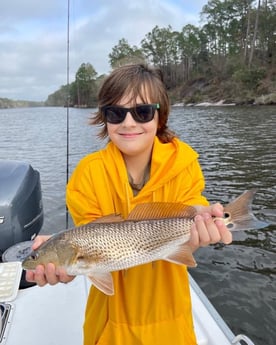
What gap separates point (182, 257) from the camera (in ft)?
6.24

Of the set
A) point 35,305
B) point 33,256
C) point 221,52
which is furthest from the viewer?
point 221,52

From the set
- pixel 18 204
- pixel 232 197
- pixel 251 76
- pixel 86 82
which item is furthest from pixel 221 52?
pixel 18 204

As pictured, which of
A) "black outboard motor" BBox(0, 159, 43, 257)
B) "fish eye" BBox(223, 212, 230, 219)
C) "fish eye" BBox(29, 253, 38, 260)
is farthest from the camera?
"black outboard motor" BBox(0, 159, 43, 257)

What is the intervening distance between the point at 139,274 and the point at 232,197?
24.2 feet

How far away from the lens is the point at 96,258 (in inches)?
76.0

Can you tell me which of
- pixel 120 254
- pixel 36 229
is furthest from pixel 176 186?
pixel 36 229

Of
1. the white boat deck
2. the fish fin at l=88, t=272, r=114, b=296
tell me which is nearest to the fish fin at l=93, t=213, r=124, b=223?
the fish fin at l=88, t=272, r=114, b=296

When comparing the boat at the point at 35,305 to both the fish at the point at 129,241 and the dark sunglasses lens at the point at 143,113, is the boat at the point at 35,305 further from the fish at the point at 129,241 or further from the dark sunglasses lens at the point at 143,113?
the dark sunglasses lens at the point at 143,113

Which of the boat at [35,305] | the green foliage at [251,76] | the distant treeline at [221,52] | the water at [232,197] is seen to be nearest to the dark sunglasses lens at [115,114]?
the water at [232,197]

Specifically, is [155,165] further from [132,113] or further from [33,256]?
[33,256]

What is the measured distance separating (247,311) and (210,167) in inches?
311

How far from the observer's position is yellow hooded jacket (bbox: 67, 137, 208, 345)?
2.05m

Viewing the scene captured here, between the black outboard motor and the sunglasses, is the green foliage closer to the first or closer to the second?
the black outboard motor

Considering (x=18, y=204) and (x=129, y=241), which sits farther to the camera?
(x=18, y=204)
